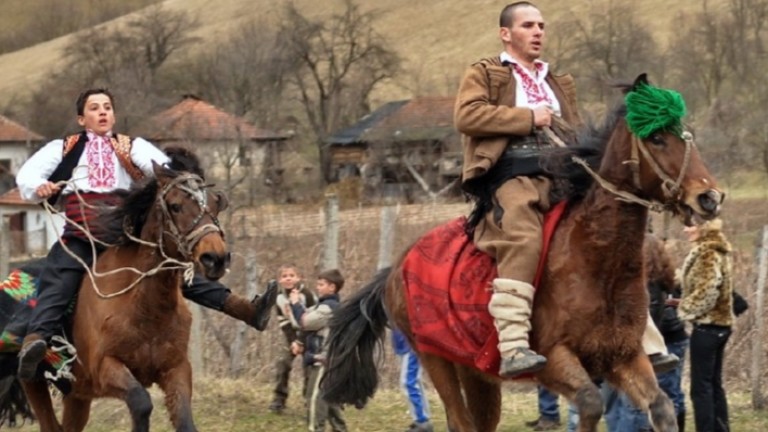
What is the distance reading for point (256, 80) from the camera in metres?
48.2

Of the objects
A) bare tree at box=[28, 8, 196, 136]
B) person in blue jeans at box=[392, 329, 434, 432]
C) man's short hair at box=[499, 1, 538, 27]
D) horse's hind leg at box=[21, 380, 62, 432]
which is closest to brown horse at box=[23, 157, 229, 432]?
horse's hind leg at box=[21, 380, 62, 432]

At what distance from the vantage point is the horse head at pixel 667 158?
251 inches

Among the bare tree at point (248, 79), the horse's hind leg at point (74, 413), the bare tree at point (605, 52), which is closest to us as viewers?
the horse's hind leg at point (74, 413)

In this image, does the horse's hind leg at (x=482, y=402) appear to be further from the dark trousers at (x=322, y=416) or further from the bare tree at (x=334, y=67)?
the bare tree at (x=334, y=67)

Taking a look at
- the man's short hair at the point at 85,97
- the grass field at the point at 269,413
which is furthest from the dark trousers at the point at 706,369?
the man's short hair at the point at 85,97

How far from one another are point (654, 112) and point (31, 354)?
396 cm

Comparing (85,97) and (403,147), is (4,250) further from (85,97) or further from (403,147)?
(403,147)

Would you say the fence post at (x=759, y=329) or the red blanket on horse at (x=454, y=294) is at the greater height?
the red blanket on horse at (x=454, y=294)

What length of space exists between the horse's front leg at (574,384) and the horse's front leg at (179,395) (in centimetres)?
205

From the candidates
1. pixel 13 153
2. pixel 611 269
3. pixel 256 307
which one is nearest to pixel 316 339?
pixel 256 307

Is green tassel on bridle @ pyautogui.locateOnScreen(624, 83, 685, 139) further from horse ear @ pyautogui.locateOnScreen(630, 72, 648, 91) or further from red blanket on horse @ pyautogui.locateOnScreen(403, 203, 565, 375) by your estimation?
red blanket on horse @ pyautogui.locateOnScreen(403, 203, 565, 375)

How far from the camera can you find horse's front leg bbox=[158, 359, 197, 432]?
757 cm

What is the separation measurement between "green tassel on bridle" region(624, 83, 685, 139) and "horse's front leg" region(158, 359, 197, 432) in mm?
2933

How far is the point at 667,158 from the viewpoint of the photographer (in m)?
6.55
